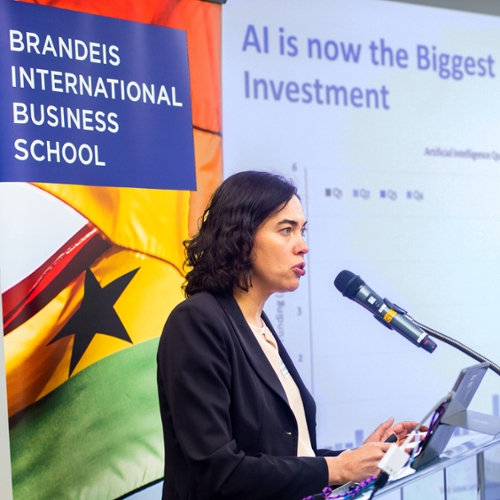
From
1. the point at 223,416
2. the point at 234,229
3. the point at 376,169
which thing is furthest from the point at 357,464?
the point at 376,169

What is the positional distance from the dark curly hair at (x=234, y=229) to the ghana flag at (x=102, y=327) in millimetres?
633

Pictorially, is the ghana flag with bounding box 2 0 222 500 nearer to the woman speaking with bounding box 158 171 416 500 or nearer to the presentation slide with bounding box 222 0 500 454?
the presentation slide with bounding box 222 0 500 454

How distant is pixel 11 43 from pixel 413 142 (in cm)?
170

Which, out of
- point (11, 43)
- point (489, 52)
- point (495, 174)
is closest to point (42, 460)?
point (11, 43)

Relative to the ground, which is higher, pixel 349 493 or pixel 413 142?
pixel 413 142

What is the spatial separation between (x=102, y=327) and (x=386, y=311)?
1.05 meters

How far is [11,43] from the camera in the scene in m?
2.14

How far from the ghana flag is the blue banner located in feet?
0.16

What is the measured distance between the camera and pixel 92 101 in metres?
2.28

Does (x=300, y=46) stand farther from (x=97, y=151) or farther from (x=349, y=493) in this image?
(x=349, y=493)

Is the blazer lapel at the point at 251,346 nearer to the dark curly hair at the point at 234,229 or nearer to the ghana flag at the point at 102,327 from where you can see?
the dark curly hair at the point at 234,229

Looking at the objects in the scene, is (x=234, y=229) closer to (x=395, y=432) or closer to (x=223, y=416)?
(x=223, y=416)

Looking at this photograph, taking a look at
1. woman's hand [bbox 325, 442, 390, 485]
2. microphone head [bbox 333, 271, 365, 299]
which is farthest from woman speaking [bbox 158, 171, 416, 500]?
microphone head [bbox 333, 271, 365, 299]

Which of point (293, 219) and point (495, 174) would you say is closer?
point (293, 219)
